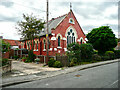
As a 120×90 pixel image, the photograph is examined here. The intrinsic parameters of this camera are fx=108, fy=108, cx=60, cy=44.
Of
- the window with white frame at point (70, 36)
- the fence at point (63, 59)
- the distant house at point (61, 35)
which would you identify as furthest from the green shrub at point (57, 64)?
the window with white frame at point (70, 36)

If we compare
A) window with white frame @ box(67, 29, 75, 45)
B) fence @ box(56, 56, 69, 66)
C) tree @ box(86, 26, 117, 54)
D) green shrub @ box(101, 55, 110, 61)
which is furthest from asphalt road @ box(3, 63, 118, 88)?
tree @ box(86, 26, 117, 54)

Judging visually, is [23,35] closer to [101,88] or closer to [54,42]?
[54,42]

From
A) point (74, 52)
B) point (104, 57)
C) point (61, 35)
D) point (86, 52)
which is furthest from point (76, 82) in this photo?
point (104, 57)

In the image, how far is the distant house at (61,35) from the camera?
20.2m

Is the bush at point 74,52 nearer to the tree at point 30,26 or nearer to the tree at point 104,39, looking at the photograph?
the tree at point 30,26

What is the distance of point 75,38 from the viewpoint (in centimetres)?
2481

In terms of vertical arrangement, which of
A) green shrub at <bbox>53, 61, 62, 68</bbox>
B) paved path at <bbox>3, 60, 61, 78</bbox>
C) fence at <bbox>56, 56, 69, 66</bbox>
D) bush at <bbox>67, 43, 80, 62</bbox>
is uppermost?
bush at <bbox>67, 43, 80, 62</bbox>

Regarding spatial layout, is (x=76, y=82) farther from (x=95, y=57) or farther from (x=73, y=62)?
(x=95, y=57)

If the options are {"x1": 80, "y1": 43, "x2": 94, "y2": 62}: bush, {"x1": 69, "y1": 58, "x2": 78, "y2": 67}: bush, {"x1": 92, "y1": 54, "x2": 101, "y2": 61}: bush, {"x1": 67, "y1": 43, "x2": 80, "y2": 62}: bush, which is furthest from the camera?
→ {"x1": 92, "y1": 54, "x2": 101, "y2": 61}: bush

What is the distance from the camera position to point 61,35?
70.7 ft

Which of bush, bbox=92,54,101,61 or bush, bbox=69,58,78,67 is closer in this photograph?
bush, bbox=69,58,78,67

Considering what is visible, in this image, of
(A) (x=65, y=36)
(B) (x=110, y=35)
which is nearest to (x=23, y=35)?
(A) (x=65, y=36)

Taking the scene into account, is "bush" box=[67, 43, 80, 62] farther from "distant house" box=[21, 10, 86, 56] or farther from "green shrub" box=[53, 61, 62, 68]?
"distant house" box=[21, 10, 86, 56]

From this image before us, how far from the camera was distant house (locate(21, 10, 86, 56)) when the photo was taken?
795 inches
